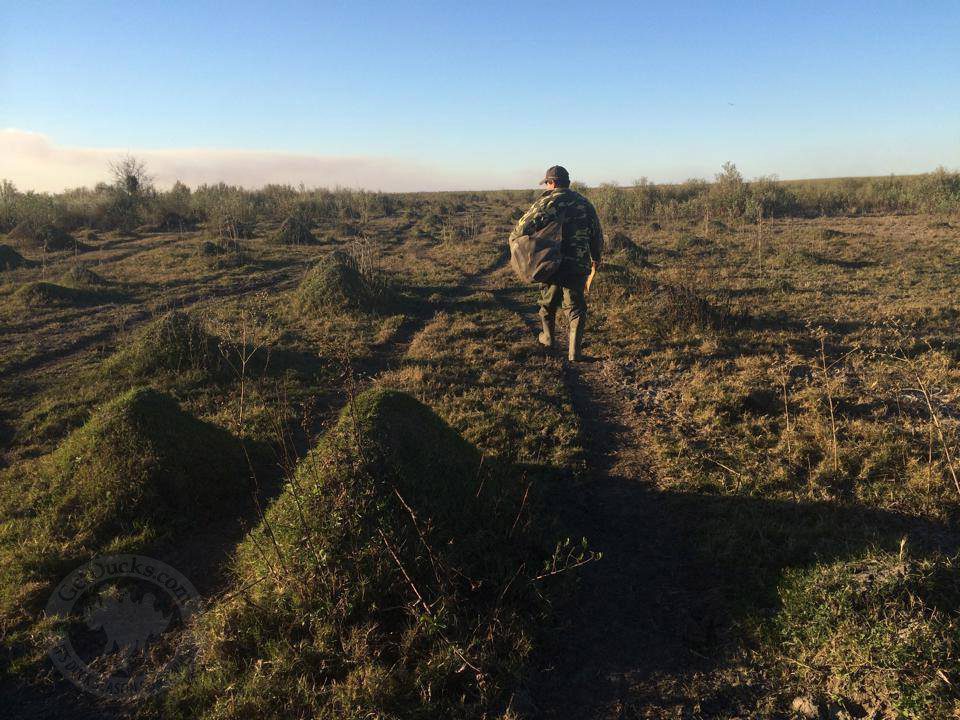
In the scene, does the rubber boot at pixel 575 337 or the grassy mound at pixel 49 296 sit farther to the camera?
the grassy mound at pixel 49 296

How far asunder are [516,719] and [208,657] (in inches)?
57.2

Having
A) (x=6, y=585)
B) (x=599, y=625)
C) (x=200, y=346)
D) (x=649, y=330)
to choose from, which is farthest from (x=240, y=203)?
(x=599, y=625)

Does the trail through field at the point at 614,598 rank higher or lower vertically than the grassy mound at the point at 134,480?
lower

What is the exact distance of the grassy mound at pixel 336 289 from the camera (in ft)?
32.8

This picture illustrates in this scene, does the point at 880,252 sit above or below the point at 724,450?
above

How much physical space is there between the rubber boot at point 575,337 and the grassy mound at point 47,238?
62.8 feet

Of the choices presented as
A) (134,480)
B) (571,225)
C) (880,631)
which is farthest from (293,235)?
(880,631)

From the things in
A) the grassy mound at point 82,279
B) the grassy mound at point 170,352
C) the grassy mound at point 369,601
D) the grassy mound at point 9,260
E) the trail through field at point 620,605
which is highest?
the grassy mound at point 9,260

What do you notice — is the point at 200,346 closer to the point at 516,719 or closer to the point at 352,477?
the point at 352,477

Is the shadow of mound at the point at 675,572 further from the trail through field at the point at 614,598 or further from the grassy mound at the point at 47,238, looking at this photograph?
the grassy mound at the point at 47,238

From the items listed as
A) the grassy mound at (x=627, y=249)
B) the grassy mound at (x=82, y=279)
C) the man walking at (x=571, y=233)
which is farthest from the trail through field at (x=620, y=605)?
the grassy mound at (x=82, y=279)

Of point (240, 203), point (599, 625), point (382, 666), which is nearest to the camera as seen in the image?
point (382, 666)

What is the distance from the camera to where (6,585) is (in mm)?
3088

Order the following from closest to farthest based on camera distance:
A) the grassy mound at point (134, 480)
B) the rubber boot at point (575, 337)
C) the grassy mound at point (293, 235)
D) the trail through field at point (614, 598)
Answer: the trail through field at point (614, 598)
the grassy mound at point (134, 480)
the rubber boot at point (575, 337)
the grassy mound at point (293, 235)
